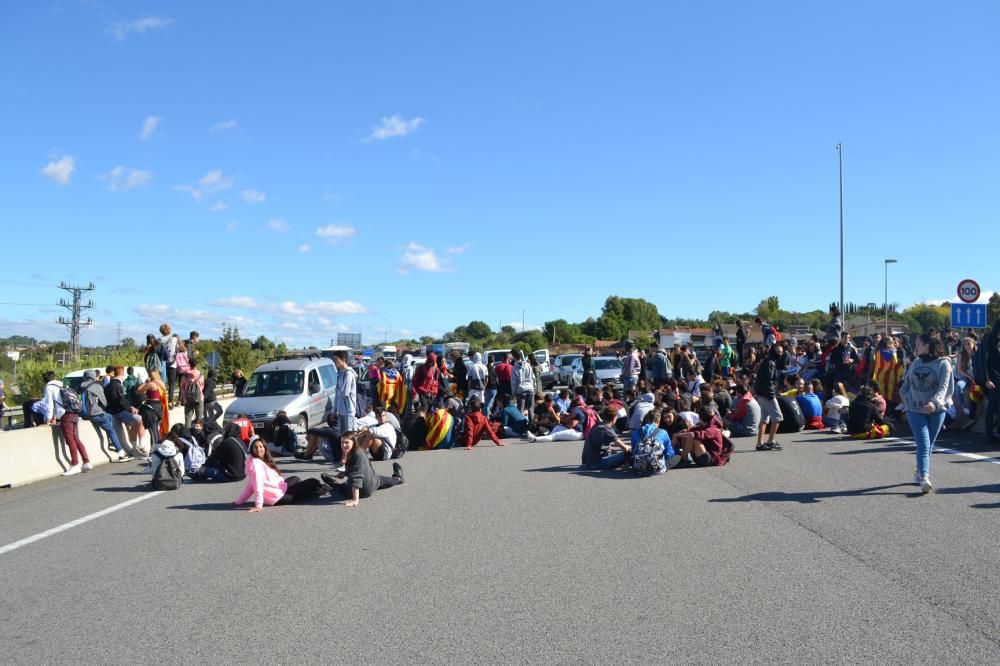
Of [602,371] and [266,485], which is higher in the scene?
[602,371]

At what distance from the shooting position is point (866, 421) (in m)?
14.5

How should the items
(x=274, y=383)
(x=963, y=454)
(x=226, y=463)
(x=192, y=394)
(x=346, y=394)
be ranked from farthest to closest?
(x=274, y=383) → (x=192, y=394) → (x=346, y=394) → (x=963, y=454) → (x=226, y=463)

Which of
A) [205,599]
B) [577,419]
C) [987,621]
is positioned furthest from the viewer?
[577,419]

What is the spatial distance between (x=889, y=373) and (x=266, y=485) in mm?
13343

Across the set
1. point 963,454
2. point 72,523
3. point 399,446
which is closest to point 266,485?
point 72,523

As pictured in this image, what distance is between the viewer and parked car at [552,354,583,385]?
33094 millimetres

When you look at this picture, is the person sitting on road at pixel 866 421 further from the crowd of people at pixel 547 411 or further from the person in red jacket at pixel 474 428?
the person in red jacket at pixel 474 428

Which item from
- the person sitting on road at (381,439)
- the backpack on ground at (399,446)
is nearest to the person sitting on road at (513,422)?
the backpack on ground at (399,446)

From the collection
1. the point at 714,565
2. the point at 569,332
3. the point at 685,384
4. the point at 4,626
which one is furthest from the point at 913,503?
the point at 569,332

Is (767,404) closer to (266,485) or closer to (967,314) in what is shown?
(266,485)

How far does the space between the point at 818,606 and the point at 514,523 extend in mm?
3563

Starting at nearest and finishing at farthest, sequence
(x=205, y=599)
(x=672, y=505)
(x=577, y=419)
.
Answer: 1. (x=205, y=599)
2. (x=672, y=505)
3. (x=577, y=419)

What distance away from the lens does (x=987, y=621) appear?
16.1 feet

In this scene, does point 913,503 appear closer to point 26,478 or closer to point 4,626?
point 4,626
